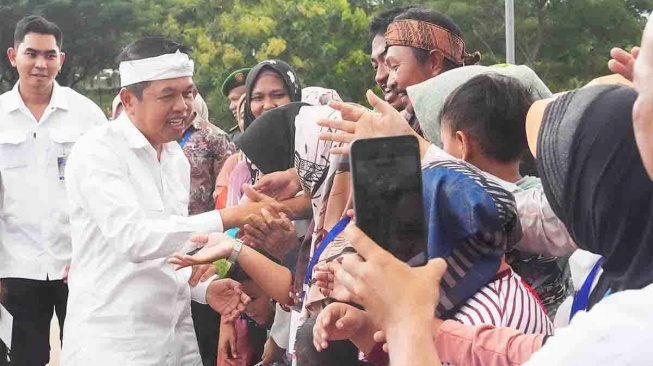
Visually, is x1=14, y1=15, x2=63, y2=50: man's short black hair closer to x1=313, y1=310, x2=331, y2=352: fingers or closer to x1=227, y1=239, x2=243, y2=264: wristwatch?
x1=227, y1=239, x2=243, y2=264: wristwatch

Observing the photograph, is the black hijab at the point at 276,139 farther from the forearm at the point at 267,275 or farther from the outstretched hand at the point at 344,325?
the outstretched hand at the point at 344,325

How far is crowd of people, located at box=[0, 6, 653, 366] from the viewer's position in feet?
4.20

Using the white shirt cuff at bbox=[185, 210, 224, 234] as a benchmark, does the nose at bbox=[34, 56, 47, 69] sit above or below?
above

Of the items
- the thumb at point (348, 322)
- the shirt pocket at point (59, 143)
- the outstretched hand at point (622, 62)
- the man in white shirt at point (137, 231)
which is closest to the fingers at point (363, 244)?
the thumb at point (348, 322)

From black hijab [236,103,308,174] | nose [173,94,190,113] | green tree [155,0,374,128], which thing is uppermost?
nose [173,94,190,113]

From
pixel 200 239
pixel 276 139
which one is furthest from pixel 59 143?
pixel 200 239

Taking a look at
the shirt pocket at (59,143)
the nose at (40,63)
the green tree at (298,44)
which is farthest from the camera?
the green tree at (298,44)

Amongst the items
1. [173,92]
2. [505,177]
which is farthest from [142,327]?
[505,177]

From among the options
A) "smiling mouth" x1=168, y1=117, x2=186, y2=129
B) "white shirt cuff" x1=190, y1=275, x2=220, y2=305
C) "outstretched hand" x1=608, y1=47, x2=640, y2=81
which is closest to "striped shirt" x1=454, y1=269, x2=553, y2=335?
"outstretched hand" x1=608, y1=47, x2=640, y2=81

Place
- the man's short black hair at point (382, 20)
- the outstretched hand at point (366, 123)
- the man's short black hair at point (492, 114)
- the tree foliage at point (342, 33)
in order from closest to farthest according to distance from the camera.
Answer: the outstretched hand at point (366, 123) < the man's short black hair at point (492, 114) < the man's short black hair at point (382, 20) < the tree foliage at point (342, 33)

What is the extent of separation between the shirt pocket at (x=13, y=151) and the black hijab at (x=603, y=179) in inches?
144

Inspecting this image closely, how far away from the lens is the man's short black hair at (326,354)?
6.66 feet

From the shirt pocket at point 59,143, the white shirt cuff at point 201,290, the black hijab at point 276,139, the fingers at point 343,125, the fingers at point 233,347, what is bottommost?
the fingers at point 233,347

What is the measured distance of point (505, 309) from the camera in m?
1.67
